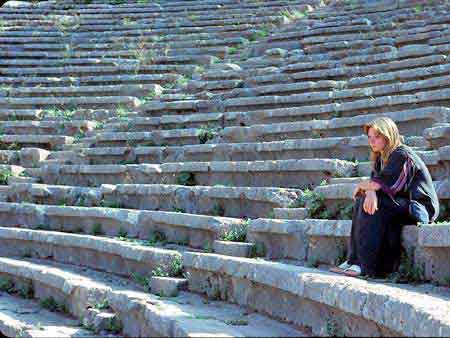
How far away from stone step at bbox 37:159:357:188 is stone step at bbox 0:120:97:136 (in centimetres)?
126

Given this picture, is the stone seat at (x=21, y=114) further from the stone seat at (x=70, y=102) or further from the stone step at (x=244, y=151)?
the stone step at (x=244, y=151)

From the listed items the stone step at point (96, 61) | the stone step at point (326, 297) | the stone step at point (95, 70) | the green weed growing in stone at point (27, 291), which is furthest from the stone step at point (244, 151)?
the stone step at point (96, 61)

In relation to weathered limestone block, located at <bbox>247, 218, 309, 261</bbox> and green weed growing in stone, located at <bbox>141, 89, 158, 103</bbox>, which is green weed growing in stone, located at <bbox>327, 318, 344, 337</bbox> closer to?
weathered limestone block, located at <bbox>247, 218, 309, 261</bbox>

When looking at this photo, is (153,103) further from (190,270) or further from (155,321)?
(155,321)

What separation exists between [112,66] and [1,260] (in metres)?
5.53

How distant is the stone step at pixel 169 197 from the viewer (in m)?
6.52

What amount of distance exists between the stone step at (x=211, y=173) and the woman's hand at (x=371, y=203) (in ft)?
5.37

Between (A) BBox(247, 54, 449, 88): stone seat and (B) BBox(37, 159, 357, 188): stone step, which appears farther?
(A) BBox(247, 54, 449, 88): stone seat

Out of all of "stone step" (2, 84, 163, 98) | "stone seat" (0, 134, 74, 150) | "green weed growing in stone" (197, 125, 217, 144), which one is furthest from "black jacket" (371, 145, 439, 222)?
"stone step" (2, 84, 163, 98)

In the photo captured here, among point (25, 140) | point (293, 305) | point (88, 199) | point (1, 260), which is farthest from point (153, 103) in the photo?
point (293, 305)

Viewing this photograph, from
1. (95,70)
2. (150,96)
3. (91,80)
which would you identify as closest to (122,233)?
(150,96)

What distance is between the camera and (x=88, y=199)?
26.8 feet

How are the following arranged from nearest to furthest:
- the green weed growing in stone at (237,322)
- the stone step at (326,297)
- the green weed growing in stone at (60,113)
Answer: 1. the stone step at (326,297)
2. the green weed growing in stone at (237,322)
3. the green weed growing in stone at (60,113)

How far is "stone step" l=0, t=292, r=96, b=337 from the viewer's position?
17.6 feet
